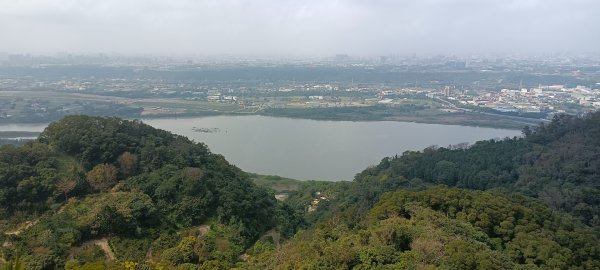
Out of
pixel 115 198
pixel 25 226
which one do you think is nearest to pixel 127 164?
pixel 115 198

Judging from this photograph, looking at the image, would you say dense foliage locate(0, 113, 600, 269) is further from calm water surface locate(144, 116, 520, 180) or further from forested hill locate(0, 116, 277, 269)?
calm water surface locate(144, 116, 520, 180)

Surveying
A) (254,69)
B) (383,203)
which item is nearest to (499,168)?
(383,203)

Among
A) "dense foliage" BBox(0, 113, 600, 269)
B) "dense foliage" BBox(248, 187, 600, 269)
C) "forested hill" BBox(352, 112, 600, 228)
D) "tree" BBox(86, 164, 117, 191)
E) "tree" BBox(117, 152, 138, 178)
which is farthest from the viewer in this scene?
"forested hill" BBox(352, 112, 600, 228)

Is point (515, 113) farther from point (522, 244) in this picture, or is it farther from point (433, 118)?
point (522, 244)

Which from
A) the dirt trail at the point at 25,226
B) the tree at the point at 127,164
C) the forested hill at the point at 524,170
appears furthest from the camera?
the forested hill at the point at 524,170

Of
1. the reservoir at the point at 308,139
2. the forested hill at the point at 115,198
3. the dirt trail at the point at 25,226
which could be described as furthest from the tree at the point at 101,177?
the reservoir at the point at 308,139

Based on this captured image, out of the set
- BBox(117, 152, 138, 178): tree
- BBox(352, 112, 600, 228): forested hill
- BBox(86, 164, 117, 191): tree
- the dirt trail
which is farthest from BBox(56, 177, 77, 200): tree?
BBox(352, 112, 600, 228): forested hill

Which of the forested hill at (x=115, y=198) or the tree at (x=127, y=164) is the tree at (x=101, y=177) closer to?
the forested hill at (x=115, y=198)

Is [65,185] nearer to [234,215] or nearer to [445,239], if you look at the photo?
[234,215]

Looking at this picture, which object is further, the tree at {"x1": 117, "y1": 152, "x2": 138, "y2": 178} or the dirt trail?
the tree at {"x1": 117, "y1": 152, "x2": 138, "y2": 178}
